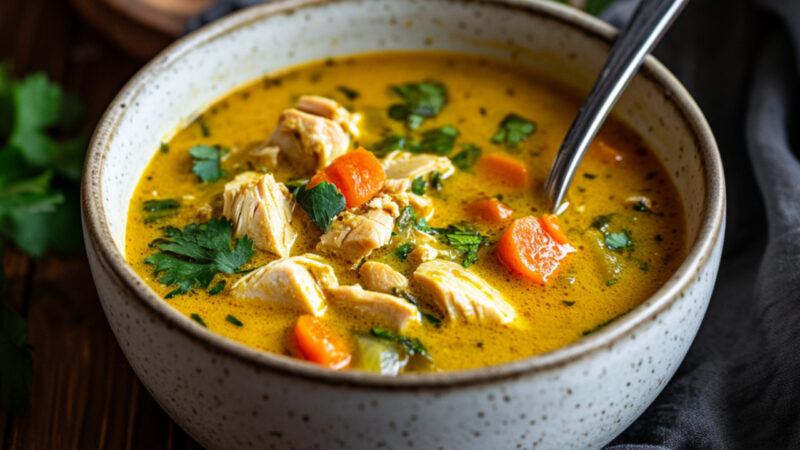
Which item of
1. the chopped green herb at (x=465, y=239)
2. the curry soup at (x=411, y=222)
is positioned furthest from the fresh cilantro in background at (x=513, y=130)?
the chopped green herb at (x=465, y=239)

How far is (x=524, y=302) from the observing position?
93.4 inches

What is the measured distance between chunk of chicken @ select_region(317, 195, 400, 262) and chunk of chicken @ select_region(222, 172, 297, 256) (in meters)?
0.13

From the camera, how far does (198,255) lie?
2496 millimetres

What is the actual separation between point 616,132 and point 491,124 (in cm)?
44

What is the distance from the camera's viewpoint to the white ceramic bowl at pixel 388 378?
1.84 meters

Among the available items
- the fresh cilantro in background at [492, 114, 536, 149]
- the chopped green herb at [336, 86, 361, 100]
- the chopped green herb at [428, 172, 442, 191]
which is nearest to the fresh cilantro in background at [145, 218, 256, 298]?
the chopped green herb at [428, 172, 442, 191]

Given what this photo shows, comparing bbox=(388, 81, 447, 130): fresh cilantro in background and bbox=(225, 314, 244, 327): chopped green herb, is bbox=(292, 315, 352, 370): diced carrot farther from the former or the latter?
bbox=(388, 81, 447, 130): fresh cilantro in background

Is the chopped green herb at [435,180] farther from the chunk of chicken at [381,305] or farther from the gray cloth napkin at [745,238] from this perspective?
the gray cloth napkin at [745,238]

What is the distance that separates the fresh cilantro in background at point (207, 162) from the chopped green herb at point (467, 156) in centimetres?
78

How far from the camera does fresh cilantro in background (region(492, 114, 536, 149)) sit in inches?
117

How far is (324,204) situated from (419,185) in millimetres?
344

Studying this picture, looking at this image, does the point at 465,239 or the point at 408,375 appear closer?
the point at 408,375

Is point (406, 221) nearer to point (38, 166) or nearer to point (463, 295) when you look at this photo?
point (463, 295)

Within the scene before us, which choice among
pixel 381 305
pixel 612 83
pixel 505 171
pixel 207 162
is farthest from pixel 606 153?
pixel 207 162
